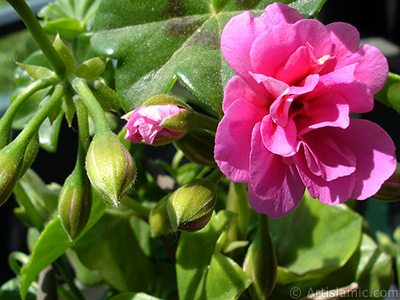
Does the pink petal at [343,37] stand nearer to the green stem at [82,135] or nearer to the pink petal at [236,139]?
the pink petal at [236,139]

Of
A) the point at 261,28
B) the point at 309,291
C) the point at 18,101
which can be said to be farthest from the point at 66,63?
the point at 309,291

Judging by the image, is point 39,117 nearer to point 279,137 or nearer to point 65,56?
point 65,56

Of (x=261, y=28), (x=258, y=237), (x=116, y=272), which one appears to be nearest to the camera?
(x=261, y=28)

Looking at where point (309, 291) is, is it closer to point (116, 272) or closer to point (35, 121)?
point (116, 272)

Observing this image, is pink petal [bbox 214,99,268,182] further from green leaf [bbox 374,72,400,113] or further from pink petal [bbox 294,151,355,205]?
green leaf [bbox 374,72,400,113]

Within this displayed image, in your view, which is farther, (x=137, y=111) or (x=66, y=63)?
(x=66, y=63)

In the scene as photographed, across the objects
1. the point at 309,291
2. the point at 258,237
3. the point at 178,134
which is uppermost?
the point at 178,134

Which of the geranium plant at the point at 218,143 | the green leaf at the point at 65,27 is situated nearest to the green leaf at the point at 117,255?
the geranium plant at the point at 218,143
